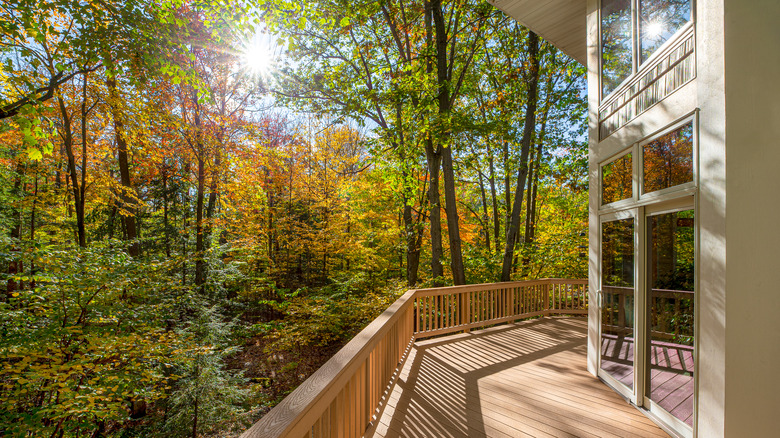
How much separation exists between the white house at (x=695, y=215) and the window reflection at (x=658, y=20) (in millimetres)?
14

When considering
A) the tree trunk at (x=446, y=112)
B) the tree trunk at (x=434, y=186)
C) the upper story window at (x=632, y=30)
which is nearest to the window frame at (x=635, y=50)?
the upper story window at (x=632, y=30)

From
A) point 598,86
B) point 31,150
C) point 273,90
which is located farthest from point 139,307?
point 598,86

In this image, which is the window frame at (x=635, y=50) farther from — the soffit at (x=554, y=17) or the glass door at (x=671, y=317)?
the glass door at (x=671, y=317)

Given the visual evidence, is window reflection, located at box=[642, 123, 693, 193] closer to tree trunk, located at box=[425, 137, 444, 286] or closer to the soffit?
the soffit

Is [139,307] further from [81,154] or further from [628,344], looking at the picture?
[628,344]

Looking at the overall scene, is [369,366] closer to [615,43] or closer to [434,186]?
[615,43]

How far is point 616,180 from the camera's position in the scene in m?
3.15

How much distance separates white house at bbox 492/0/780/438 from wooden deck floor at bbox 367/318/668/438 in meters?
0.34

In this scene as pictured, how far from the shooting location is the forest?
4.27 m

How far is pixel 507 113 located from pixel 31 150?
9.26 meters

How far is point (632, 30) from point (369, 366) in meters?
4.11

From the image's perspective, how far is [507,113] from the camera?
8.33 meters

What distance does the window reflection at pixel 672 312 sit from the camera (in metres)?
2.17

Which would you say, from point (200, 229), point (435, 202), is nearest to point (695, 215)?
point (435, 202)
